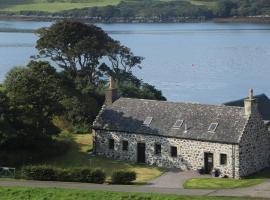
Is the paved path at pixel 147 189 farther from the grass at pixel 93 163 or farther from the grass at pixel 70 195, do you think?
the grass at pixel 93 163

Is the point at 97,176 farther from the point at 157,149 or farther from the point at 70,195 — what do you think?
the point at 157,149

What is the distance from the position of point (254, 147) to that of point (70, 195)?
1528 centimetres

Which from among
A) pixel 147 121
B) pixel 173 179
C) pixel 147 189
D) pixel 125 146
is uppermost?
pixel 147 121

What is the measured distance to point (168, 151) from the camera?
1945 inches

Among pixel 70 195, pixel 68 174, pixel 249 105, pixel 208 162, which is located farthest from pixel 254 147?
pixel 70 195

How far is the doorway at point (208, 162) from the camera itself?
47.3m

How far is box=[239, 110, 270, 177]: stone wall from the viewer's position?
46469 mm

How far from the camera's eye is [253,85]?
4616 inches

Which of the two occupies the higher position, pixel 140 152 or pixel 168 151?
pixel 168 151

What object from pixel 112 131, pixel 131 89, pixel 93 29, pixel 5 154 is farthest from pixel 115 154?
pixel 93 29

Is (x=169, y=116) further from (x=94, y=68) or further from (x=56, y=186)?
(x=94, y=68)

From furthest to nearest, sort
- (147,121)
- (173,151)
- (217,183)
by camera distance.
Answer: (147,121), (173,151), (217,183)

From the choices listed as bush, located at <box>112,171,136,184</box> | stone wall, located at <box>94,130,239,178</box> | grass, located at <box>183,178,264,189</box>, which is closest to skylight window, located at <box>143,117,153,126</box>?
stone wall, located at <box>94,130,239,178</box>

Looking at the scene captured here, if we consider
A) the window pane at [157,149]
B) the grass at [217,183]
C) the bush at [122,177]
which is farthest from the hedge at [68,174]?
the window pane at [157,149]
